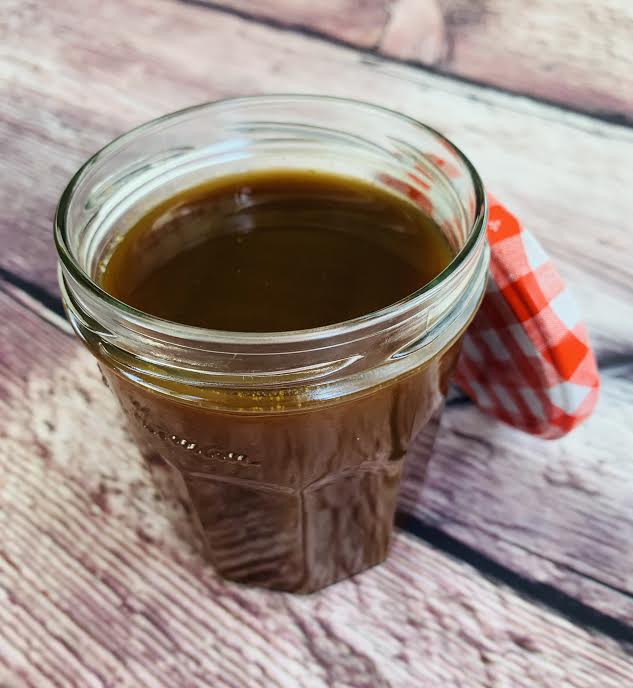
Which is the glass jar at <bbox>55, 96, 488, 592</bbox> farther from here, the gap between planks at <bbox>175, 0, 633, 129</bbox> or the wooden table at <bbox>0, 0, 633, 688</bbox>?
the gap between planks at <bbox>175, 0, 633, 129</bbox>

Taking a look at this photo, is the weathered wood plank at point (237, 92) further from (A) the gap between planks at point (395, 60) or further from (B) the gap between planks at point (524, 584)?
(B) the gap between planks at point (524, 584)

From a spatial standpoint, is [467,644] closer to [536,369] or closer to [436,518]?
[436,518]

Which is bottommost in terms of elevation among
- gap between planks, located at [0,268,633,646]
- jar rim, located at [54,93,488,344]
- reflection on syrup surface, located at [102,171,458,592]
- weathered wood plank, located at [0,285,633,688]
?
weathered wood plank, located at [0,285,633,688]

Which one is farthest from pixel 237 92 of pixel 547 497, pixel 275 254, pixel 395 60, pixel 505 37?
pixel 547 497

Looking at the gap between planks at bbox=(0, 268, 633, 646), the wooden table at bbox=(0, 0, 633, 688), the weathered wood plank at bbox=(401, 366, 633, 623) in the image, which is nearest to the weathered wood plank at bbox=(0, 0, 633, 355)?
the wooden table at bbox=(0, 0, 633, 688)

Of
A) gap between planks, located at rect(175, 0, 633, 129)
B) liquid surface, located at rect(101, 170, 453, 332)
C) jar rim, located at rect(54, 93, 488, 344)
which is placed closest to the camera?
jar rim, located at rect(54, 93, 488, 344)

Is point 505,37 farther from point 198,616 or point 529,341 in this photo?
point 198,616

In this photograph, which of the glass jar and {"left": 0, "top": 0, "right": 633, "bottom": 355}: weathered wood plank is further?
{"left": 0, "top": 0, "right": 633, "bottom": 355}: weathered wood plank
